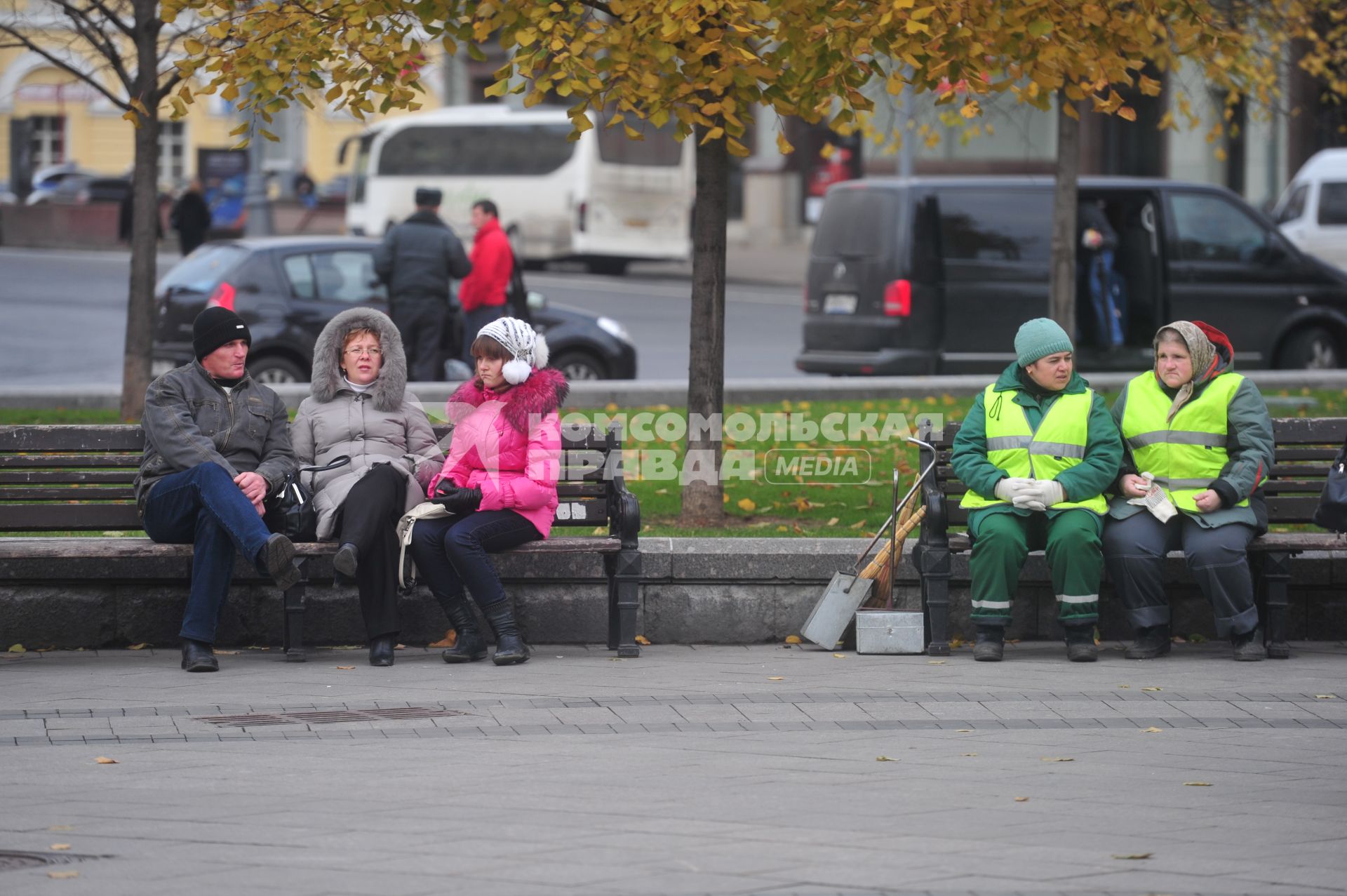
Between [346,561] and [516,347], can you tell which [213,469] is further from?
[516,347]

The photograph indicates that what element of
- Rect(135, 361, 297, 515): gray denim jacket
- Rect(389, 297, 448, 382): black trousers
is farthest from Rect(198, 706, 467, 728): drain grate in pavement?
Rect(389, 297, 448, 382): black trousers

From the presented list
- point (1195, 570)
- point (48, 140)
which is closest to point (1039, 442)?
point (1195, 570)

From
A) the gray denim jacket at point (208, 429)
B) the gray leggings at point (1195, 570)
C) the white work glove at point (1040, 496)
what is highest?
the gray denim jacket at point (208, 429)

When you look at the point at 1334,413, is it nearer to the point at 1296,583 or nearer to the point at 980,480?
the point at 1296,583

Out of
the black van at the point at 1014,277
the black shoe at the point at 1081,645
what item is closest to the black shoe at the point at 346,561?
the black shoe at the point at 1081,645

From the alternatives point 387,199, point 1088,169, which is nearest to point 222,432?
point 387,199

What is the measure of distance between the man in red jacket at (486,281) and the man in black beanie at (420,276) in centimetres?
12

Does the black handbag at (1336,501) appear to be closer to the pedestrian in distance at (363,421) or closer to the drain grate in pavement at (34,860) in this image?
the pedestrian in distance at (363,421)

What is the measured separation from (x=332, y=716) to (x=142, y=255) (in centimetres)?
647

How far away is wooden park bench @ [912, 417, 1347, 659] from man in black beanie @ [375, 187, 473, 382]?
295 inches

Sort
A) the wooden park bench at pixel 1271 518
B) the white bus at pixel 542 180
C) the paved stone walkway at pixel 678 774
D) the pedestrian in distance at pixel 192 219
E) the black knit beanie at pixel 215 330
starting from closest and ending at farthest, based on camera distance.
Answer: the paved stone walkway at pixel 678 774
the black knit beanie at pixel 215 330
the wooden park bench at pixel 1271 518
the pedestrian in distance at pixel 192 219
the white bus at pixel 542 180

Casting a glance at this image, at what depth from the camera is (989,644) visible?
8078 mm

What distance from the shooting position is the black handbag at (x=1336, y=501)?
7695 millimetres

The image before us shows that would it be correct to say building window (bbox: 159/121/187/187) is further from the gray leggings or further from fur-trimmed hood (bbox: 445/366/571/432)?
the gray leggings
